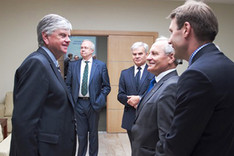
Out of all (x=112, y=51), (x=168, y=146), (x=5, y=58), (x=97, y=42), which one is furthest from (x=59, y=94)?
(x=97, y=42)

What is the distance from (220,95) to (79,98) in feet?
9.10

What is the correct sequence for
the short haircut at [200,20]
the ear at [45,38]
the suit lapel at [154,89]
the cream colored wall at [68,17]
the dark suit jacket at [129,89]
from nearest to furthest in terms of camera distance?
the short haircut at [200,20] → the suit lapel at [154,89] → the ear at [45,38] → the dark suit jacket at [129,89] → the cream colored wall at [68,17]

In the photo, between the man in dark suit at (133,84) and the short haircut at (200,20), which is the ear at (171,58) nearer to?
the short haircut at (200,20)

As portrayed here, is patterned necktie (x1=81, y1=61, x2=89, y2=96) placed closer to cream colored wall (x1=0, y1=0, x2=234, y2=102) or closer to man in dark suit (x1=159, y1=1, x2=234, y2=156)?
cream colored wall (x1=0, y1=0, x2=234, y2=102)

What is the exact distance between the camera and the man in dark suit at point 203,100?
39.1 inches

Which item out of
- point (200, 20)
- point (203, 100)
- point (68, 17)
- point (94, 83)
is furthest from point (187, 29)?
point (68, 17)

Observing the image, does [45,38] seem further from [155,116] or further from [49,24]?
Answer: [155,116]

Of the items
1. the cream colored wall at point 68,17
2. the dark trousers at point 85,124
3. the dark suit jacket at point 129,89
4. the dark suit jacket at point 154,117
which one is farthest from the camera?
the cream colored wall at point 68,17

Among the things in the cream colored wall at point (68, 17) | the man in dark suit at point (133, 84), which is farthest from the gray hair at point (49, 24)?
the cream colored wall at point (68, 17)

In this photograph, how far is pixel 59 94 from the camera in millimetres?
1609

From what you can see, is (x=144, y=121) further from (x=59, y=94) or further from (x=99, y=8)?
(x=99, y=8)

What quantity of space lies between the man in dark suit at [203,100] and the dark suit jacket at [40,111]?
797 millimetres

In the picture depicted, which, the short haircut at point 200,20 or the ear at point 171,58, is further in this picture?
the ear at point 171,58

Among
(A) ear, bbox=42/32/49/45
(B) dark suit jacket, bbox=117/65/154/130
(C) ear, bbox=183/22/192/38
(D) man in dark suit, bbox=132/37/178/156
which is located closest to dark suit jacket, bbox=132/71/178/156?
(D) man in dark suit, bbox=132/37/178/156
